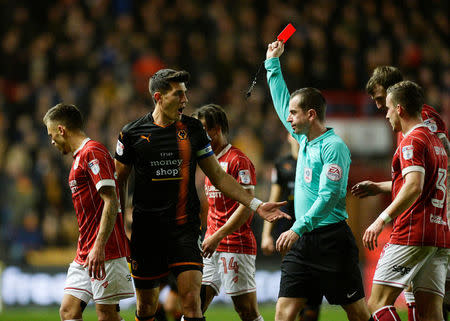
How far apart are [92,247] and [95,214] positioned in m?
0.30

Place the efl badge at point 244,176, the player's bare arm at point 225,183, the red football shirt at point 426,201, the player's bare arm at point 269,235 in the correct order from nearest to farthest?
the red football shirt at point 426,201 → the player's bare arm at point 225,183 → the efl badge at point 244,176 → the player's bare arm at point 269,235

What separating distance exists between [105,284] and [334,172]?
6.79 ft

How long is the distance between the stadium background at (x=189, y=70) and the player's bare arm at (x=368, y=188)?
6.48 m

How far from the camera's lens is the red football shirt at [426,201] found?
5.61 metres

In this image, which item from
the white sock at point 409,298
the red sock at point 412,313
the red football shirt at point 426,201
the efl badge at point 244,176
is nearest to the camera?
the red football shirt at point 426,201

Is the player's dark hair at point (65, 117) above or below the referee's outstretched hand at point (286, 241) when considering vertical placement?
above

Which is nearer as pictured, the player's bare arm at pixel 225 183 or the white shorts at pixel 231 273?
the player's bare arm at pixel 225 183

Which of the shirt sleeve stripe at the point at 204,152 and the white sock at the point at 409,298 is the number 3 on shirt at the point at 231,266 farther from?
the white sock at the point at 409,298

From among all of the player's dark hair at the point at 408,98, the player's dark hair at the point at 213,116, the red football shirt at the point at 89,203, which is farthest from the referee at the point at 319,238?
the red football shirt at the point at 89,203

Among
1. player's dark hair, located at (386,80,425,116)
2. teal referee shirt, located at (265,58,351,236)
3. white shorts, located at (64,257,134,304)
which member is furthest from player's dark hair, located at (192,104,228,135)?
player's dark hair, located at (386,80,425,116)

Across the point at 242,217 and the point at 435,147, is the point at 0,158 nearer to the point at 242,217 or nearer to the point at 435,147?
the point at 242,217

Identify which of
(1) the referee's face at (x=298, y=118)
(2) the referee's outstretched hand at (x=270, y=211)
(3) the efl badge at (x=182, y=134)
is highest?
(1) the referee's face at (x=298, y=118)

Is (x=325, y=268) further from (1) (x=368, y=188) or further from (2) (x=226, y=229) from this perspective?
(2) (x=226, y=229)

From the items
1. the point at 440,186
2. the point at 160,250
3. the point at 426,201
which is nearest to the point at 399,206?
the point at 426,201
